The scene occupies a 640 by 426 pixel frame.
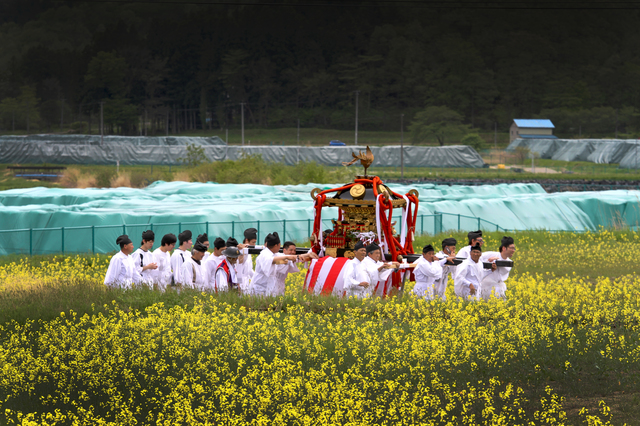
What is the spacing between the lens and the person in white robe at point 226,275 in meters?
13.5

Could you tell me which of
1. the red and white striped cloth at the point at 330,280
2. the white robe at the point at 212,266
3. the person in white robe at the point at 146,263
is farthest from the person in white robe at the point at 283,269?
the person in white robe at the point at 146,263

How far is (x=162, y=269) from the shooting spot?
14078 millimetres

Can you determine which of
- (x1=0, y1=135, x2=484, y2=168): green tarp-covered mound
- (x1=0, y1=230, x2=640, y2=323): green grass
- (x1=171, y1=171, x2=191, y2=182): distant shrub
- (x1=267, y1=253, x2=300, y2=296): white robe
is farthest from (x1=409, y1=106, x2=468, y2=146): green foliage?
(x1=267, y1=253, x2=300, y2=296): white robe

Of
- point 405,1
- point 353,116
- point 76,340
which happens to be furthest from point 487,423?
point 405,1

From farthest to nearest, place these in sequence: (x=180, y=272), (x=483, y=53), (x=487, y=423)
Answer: (x=483, y=53) < (x=180, y=272) < (x=487, y=423)

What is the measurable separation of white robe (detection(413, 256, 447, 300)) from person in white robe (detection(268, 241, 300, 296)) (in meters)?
2.38

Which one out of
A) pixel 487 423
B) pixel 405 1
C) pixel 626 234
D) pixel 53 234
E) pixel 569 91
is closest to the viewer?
pixel 487 423

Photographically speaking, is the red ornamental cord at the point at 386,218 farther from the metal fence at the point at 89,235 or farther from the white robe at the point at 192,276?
the metal fence at the point at 89,235

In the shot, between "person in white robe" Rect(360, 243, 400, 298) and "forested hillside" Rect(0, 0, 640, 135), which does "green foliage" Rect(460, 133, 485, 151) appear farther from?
"person in white robe" Rect(360, 243, 400, 298)

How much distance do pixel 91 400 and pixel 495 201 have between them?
1087 inches

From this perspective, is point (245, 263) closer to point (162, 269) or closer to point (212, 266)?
point (212, 266)

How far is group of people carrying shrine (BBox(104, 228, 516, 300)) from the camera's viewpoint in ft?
42.8

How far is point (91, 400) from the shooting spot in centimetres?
869

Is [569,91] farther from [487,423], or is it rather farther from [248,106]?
[487,423]
